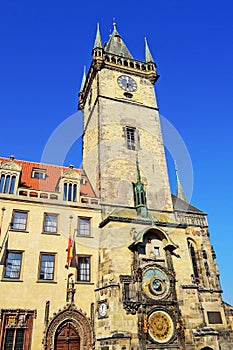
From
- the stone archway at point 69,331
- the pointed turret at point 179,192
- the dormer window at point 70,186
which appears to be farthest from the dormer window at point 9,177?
the pointed turret at point 179,192

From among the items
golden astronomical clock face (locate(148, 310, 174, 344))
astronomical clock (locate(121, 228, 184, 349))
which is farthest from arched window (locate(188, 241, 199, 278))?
golden astronomical clock face (locate(148, 310, 174, 344))

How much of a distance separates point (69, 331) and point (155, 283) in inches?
231

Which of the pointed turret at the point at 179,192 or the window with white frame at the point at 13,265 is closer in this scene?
the window with white frame at the point at 13,265

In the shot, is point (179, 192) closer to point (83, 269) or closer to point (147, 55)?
point (83, 269)

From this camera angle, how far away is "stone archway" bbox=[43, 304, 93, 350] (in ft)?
56.2

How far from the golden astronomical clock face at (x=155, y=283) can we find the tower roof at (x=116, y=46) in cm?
2455

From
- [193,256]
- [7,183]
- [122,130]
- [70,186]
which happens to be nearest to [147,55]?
[122,130]

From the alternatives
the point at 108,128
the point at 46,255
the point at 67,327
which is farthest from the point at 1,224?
the point at 108,128

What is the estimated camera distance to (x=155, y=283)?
60.6 ft

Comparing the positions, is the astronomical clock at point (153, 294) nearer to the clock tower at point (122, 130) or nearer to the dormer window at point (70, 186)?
the clock tower at point (122, 130)

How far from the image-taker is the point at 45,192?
21297mm

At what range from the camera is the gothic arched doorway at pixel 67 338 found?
17.3 metres

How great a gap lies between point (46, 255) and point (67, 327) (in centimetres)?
445

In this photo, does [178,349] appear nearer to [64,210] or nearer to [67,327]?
[67,327]
